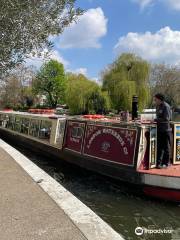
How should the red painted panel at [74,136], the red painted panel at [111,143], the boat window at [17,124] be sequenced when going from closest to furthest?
the red painted panel at [111,143] → the red painted panel at [74,136] → the boat window at [17,124]

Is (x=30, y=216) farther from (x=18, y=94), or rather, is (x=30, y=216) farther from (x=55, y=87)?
(x=55, y=87)

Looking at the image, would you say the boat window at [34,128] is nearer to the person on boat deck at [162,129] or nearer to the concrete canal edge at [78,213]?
the person on boat deck at [162,129]

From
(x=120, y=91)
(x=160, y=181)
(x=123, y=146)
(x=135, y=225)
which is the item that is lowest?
(x=135, y=225)

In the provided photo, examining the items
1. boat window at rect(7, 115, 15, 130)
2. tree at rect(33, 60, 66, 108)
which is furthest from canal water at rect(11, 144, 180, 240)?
tree at rect(33, 60, 66, 108)

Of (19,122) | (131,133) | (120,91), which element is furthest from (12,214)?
(120,91)

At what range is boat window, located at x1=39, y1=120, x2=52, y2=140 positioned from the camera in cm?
1576

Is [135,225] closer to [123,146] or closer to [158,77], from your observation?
[123,146]

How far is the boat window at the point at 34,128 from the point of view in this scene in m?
17.6

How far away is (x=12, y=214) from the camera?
18.1ft

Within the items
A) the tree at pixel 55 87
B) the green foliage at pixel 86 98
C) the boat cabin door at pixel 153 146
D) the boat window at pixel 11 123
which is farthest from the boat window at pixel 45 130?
the tree at pixel 55 87

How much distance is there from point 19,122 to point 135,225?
14.6m

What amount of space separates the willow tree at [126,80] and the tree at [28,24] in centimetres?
3603

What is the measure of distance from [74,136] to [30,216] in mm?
7729

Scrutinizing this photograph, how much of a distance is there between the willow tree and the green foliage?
3.99 feet
